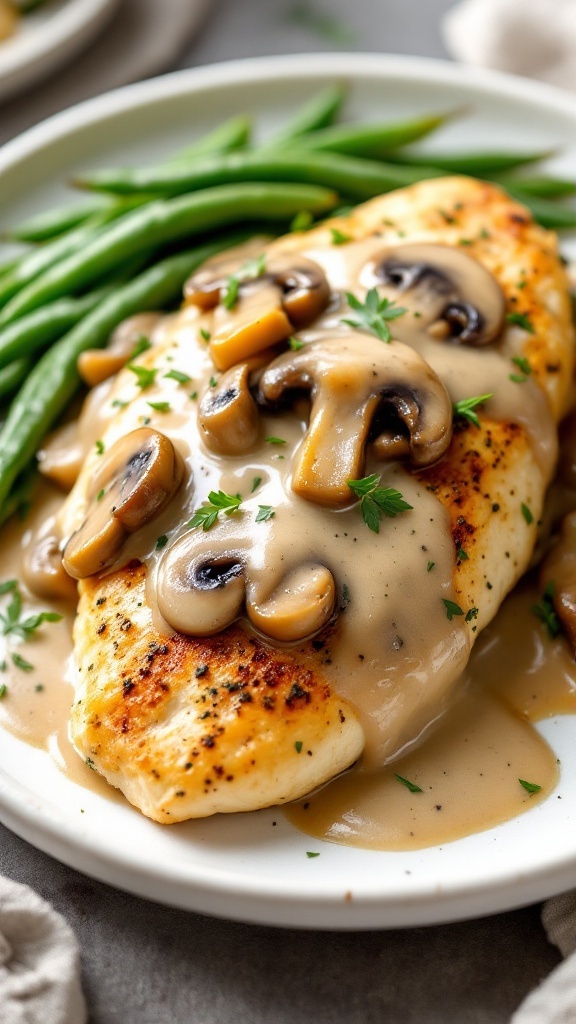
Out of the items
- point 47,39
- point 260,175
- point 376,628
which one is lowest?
point 376,628

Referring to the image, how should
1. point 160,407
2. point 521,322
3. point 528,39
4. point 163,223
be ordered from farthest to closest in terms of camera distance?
point 528,39 < point 163,223 < point 521,322 < point 160,407

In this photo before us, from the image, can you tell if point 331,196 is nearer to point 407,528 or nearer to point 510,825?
point 407,528

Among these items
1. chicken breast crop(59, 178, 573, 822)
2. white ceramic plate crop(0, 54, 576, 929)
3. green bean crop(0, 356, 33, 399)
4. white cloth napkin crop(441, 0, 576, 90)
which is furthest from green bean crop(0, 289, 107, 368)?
white cloth napkin crop(441, 0, 576, 90)

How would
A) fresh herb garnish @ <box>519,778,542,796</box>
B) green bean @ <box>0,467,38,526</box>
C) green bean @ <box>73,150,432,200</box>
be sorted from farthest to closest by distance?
green bean @ <box>73,150,432,200</box> → green bean @ <box>0,467,38,526</box> → fresh herb garnish @ <box>519,778,542,796</box>

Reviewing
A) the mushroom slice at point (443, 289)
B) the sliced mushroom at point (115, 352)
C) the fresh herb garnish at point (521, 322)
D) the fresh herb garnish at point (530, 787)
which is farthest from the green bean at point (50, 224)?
the fresh herb garnish at point (530, 787)

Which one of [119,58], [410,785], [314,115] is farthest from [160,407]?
[119,58]

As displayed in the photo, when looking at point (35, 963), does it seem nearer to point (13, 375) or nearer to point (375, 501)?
point (375, 501)

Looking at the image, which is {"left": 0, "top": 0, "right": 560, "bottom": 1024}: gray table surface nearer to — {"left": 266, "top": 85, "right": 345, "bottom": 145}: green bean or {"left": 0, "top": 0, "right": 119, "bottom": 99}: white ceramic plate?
{"left": 266, "top": 85, "right": 345, "bottom": 145}: green bean
